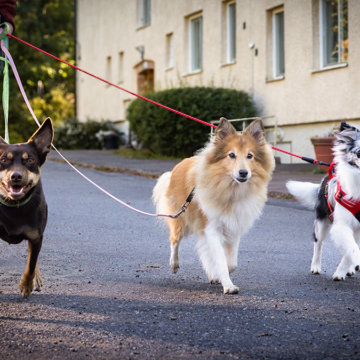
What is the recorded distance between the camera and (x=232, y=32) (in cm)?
2020

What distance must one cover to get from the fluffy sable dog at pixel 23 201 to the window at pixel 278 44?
580 inches

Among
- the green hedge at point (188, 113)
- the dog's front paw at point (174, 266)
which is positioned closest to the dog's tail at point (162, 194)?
the dog's front paw at point (174, 266)

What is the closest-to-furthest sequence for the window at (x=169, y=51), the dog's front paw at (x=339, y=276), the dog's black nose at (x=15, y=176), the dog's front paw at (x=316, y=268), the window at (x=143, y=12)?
the dog's black nose at (x=15, y=176), the dog's front paw at (x=339, y=276), the dog's front paw at (x=316, y=268), the window at (x=169, y=51), the window at (x=143, y=12)

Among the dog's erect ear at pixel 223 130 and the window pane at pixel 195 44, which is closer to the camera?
the dog's erect ear at pixel 223 130

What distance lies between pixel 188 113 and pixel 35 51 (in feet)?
77.3

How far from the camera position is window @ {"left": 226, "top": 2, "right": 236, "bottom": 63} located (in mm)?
20188

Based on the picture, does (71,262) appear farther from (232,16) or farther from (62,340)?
(232,16)

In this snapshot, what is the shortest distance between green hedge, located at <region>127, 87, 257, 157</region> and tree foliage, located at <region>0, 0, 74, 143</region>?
18640 mm

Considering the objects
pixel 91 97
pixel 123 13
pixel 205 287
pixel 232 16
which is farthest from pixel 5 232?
pixel 91 97

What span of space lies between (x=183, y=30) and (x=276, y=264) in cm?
1791

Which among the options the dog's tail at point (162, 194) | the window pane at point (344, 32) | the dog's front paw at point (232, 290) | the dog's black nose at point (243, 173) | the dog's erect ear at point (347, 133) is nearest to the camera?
the dog's front paw at point (232, 290)

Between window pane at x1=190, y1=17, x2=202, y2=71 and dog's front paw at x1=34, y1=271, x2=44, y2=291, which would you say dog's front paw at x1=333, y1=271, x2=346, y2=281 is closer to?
dog's front paw at x1=34, y1=271, x2=44, y2=291

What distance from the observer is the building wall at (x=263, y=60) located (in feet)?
51.5

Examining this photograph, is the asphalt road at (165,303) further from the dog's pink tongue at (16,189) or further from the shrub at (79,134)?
the shrub at (79,134)
